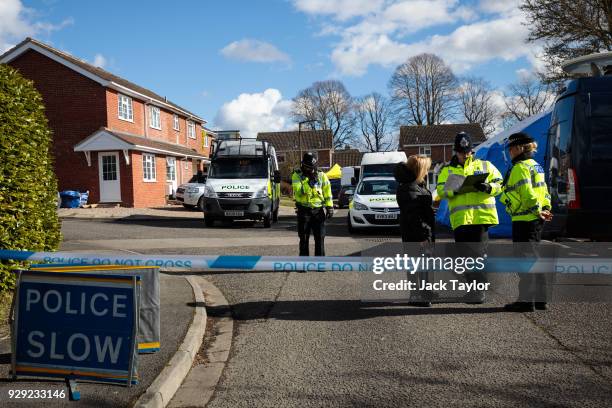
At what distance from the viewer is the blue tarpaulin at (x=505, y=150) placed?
501 inches

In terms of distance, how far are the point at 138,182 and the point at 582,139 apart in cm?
2322

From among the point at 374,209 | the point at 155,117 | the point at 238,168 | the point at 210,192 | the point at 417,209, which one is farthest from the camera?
the point at 155,117

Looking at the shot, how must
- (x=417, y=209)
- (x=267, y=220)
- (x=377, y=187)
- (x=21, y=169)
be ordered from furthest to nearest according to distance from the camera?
1. (x=267, y=220)
2. (x=377, y=187)
3. (x=417, y=209)
4. (x=21, y=169)

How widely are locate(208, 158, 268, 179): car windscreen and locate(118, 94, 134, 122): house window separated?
1296 centimetres

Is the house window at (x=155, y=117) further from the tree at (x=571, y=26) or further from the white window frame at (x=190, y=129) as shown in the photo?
the tree at (x=571, y=26)

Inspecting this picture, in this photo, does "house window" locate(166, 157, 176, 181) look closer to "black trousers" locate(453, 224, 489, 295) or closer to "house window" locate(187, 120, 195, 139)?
"house window" locate(187, 120, 195, 139)

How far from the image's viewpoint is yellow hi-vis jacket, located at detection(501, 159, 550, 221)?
5883 millimetres

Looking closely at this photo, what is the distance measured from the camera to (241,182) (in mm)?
17359

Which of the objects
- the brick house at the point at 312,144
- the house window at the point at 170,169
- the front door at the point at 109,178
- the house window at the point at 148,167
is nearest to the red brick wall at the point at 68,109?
the front door at the point at 109,178

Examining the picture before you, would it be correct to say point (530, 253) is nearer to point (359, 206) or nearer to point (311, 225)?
point (311, 225)

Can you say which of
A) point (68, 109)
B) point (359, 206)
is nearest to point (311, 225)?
point (359, 206)

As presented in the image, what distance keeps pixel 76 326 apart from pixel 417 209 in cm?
397

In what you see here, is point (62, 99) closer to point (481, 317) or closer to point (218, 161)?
point (218, 161)

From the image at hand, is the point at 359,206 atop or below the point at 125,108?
below
